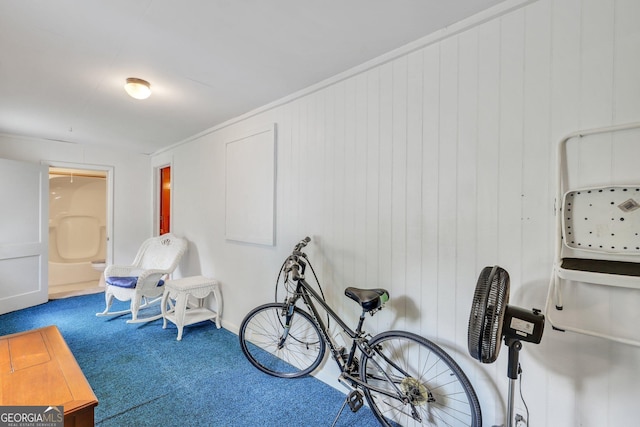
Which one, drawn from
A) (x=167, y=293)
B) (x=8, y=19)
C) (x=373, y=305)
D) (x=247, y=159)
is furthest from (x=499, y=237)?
(x=167, y=293)

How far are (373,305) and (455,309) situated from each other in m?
0.43

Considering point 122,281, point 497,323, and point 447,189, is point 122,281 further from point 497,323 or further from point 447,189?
point 497,323

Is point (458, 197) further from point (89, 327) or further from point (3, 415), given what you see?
point (89, 327)

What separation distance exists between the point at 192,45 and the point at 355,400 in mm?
2328

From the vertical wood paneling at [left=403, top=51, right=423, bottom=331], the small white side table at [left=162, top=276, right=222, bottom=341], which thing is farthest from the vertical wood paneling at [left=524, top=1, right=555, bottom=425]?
the small white side table at [left=162, top=276, right=222, bottom=341]

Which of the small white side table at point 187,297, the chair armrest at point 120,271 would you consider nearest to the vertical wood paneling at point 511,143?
the small white side table at point 187,297

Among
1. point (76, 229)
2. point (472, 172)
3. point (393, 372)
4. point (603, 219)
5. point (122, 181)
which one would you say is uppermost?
point (122, 181)

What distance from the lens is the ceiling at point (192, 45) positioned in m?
1.48

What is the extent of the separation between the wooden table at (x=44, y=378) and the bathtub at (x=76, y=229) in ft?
14.1

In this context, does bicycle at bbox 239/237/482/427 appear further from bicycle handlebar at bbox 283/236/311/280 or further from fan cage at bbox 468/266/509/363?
fan cage at bbox 468/266/509/363

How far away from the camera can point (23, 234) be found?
12.8ft

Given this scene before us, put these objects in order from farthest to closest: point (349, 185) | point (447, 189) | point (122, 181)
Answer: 1. point (122, 181)
2. point (349, 185)
3. point (447, 189)

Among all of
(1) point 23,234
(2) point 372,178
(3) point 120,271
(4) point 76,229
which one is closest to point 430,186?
(2) point 372,178

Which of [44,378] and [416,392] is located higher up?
[44,378]
